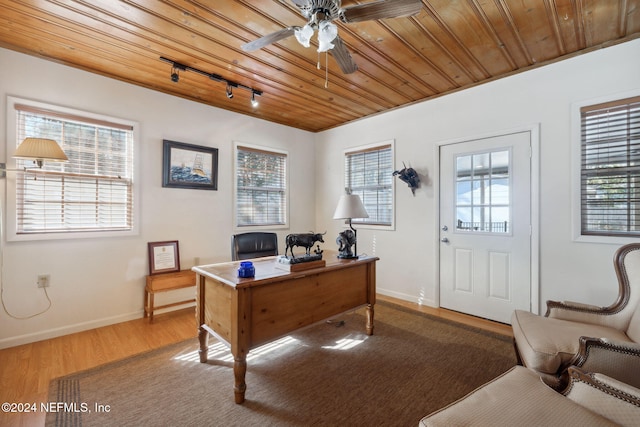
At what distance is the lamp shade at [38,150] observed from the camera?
230cm

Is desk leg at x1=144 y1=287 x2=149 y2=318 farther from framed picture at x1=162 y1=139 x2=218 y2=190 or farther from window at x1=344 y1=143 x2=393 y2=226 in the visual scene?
window at x1=344 y1=143 x2=393 y2=226

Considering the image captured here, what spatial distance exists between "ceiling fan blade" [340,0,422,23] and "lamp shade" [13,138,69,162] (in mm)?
2531

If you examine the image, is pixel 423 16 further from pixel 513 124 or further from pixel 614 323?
pixel 614 323

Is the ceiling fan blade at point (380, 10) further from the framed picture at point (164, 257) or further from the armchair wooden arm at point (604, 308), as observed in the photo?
the framed picture at point (164, 257)

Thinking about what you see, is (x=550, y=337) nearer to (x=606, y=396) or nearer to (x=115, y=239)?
(x=606, y=396)

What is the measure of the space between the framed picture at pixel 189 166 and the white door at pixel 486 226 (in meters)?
2.92

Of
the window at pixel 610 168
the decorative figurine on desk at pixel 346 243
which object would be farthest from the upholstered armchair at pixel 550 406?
the window at pixel 610 168

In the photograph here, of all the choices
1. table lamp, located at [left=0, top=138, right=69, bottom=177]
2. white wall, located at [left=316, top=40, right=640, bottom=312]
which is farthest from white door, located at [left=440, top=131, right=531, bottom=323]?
table lamp, located at [left=0, top=138, right=69, bottom=177]

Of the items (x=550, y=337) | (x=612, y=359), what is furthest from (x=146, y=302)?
(x=612, y=359)

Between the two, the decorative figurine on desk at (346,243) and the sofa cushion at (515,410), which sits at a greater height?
the decorative figurine on desk at (346,243)

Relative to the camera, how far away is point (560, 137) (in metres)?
2.65

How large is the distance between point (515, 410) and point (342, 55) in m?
2.17

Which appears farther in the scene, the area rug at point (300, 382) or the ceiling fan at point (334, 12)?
the area rug at point (300, 382)

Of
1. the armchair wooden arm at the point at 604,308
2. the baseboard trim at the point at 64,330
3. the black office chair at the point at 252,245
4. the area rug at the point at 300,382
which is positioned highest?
the black office chair at the point at 252,245
